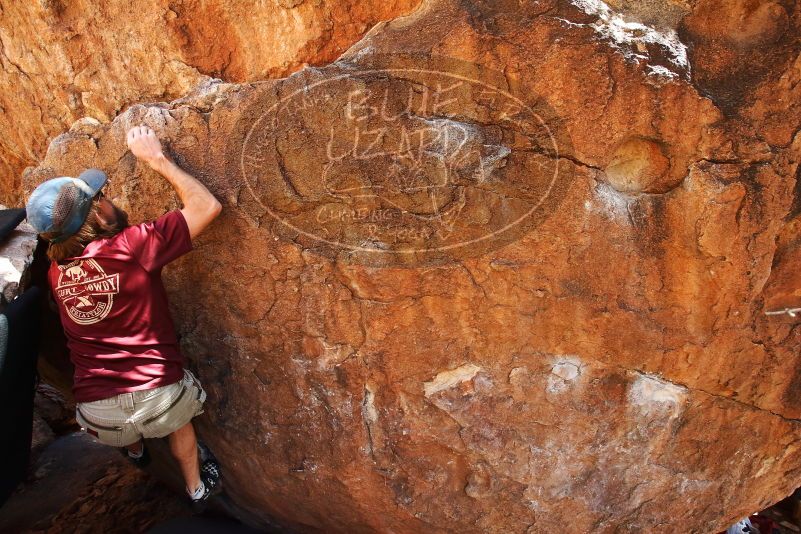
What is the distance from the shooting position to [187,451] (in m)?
2.26

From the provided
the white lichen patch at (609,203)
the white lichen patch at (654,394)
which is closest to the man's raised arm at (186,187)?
the white lichen patch at (609,203)

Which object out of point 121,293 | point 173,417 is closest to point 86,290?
point 121,293

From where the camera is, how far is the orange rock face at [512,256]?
1827 millimetres

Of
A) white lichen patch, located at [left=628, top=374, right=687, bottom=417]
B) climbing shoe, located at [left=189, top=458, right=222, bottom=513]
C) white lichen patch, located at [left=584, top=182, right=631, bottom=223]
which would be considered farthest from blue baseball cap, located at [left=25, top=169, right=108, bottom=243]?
white lichen patch, located at [left=628, top=374, right=687, bottom=417]

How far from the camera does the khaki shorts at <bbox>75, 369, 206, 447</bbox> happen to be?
2.07 m

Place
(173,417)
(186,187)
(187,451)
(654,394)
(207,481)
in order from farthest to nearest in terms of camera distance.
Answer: (207,481), (187,451), (173,417), (654,394), (186,187)

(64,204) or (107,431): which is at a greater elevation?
(64,204)

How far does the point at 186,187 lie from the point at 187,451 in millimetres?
916

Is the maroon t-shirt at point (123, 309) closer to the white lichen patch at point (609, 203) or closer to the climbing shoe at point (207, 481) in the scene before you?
the climbing shoe at point (207, 481)

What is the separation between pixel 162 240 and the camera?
192 centimetres

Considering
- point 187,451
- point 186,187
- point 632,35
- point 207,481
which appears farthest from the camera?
point 207,481

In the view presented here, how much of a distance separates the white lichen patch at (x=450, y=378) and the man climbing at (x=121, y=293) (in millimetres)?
761

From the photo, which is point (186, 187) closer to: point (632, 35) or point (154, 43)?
point (154, 43)

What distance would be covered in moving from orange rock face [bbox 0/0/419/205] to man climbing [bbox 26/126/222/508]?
0.34 meters
